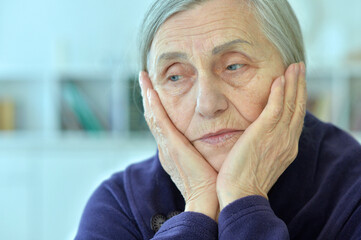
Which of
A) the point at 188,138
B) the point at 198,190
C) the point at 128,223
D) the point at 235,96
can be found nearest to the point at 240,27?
the point at 235,96

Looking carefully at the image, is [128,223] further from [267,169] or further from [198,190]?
→ [267,169]

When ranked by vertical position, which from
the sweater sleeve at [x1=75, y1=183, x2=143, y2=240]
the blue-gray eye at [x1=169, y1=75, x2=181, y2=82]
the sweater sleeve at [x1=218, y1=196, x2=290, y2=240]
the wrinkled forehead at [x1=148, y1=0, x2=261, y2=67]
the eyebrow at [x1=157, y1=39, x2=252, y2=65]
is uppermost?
the wrinkled forehead at [x1=148, y1=0, x2=261, y2=67]

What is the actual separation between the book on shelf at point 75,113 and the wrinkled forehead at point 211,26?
2581 millimetres

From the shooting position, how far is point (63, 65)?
3631mm

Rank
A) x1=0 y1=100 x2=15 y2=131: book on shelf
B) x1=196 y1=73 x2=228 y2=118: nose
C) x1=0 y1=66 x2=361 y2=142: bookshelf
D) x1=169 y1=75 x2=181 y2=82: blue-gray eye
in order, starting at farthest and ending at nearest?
x1=0 y1=100 x2=15 y2=131: book on shelf < x1=0 y1=66 x2=361 y2=142: bookshelf < x1=169 y1=75 x2=181 y2=82: blue-gray eye < x1=196 y1=73 x2=228 y2=118: nose

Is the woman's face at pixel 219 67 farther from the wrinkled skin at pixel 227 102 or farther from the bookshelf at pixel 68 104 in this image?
the bookshelf at pixel 68 104

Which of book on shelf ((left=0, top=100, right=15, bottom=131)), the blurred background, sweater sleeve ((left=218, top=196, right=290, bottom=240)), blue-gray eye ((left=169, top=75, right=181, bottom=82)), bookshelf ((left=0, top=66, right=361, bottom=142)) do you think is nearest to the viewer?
sweater sleeve ((left=218, top=196, right=290, bottom=240))

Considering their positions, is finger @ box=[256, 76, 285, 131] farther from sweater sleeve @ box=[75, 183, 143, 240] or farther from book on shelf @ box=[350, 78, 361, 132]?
book on shelf @ box=[350, 78, 361, 132]

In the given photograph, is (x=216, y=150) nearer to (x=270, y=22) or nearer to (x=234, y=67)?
(x=234, y=67)

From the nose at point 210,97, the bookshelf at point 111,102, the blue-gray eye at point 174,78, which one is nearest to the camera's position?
the nose at point 210,97

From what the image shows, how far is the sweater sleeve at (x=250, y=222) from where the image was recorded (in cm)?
92

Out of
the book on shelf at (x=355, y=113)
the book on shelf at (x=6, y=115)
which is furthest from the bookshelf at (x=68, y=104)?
the book on shelf at (x=355, y=113)

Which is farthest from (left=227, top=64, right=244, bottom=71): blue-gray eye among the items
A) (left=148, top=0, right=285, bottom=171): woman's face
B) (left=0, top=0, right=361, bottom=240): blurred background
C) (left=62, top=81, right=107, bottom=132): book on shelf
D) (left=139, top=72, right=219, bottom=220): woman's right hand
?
(left=62, top=81, right=107, bottom=132): book on shelf

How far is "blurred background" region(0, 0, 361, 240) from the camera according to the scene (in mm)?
3430
